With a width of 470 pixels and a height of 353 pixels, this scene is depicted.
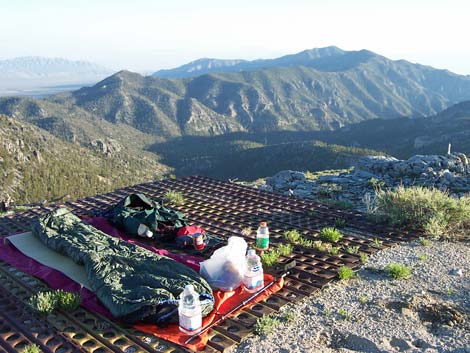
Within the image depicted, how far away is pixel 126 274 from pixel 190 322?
1.22 meters

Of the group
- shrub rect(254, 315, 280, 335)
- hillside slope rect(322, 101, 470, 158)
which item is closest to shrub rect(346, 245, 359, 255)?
shrub rect(254, 315, 280, 335)

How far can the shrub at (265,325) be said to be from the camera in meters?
4.55

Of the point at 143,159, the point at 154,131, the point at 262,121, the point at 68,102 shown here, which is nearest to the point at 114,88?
the point at 68,102

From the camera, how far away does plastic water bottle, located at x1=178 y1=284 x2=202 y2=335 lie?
4.40 meters

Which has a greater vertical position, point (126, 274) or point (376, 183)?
point (126, 274)

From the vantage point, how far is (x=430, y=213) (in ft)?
25.9

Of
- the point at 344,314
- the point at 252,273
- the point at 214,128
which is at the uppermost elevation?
the point at 252,273

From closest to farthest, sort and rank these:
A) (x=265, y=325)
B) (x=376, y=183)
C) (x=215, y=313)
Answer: (x=265, y=325), (x=215, y=313), (x=376, y=183)

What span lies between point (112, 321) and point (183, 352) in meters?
0.97

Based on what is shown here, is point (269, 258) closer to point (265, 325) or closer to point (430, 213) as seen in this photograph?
point (265, 325)

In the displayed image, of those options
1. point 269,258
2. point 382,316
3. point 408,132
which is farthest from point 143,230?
point 408,132

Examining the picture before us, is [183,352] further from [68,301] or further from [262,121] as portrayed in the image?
[262,121]

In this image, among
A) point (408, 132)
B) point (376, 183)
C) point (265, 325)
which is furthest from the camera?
point (408, 132)

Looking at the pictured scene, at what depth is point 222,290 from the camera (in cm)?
528
